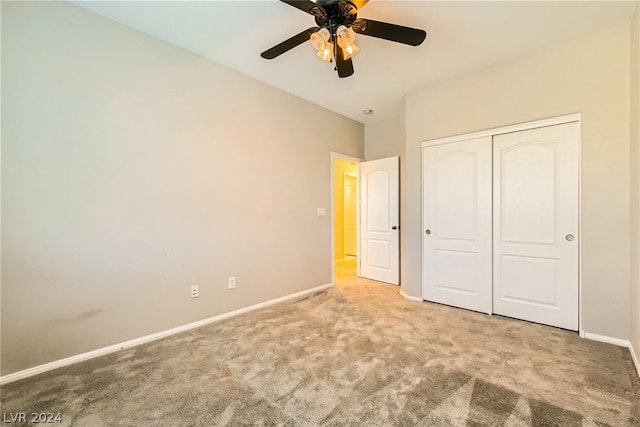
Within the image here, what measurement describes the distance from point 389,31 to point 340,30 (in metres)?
0.33

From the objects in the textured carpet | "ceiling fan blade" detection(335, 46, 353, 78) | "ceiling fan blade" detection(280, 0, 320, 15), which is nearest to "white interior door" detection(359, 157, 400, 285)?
the textured carpet

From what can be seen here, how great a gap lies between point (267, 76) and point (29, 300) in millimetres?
2816

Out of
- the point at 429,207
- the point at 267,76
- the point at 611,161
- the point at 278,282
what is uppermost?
the point at 267,76

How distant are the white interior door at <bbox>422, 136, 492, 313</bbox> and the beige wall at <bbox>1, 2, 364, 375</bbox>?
1.85 metres

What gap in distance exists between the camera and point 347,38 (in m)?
1.87

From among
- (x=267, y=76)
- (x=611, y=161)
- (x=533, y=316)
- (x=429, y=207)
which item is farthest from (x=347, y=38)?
(x=533, y=316)

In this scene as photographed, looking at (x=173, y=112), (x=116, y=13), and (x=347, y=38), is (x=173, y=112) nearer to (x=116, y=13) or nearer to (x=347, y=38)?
(x=116, y=13)

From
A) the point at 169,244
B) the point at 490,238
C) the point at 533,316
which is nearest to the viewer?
the point at 169,244

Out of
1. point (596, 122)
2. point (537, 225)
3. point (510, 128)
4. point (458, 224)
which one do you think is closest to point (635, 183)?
point (596, 122)

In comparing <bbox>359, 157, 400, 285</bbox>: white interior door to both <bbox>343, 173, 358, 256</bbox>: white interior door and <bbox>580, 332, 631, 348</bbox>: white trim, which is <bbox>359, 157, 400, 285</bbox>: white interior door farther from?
<bbox>343, 173, 358, 256</bbox>: white interior door

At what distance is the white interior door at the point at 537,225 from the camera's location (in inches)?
98.5

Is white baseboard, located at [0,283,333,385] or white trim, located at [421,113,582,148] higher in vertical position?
white trim, located at [421,113,582,148]

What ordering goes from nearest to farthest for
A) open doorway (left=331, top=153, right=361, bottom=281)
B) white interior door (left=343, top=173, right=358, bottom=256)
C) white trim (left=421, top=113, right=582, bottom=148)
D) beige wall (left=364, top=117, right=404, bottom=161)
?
white trim (left=421, top=113, right=582, bottom=148) < beige wall (left=364, top=117, right=404, bottom=161) < open doorway (left=331, top=153, right=361, bottom=281) < white interior door (left=343, top=173, right=358, bottom=256)

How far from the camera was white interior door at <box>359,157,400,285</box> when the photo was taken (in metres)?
4.12
